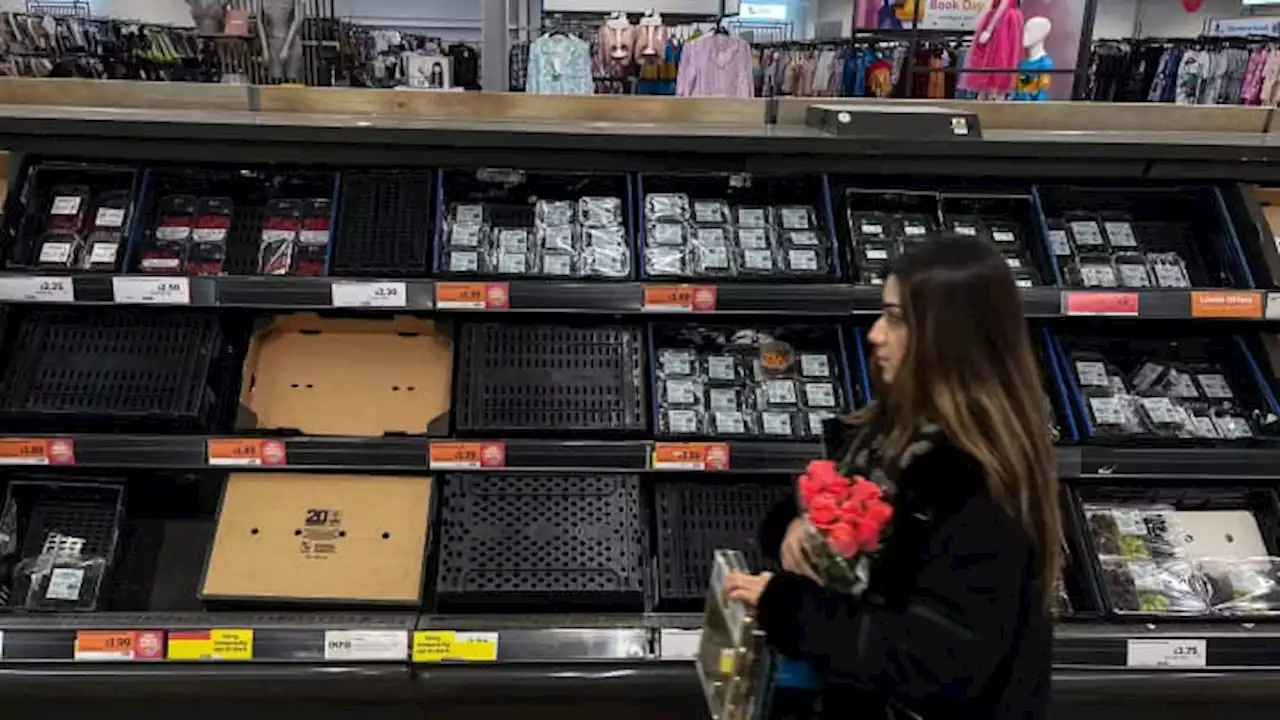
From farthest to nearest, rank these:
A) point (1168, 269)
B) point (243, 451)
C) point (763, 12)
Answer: point (763, 12), point (1168, 269), point (243, 451)

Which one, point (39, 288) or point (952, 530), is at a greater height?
point (39, 288)

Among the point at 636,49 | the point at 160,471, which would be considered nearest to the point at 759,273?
the point at 160,471

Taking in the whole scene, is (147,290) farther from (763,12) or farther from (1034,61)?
(763,12)

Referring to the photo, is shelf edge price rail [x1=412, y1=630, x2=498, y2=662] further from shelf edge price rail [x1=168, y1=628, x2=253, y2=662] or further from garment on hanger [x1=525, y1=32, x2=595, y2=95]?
garment on hanger [x1=525, y1=32, x2=595, y2=95]

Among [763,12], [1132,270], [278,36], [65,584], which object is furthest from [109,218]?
[763,12]

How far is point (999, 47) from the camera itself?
18.4 feet

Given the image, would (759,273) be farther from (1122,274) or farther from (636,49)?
(636,49)

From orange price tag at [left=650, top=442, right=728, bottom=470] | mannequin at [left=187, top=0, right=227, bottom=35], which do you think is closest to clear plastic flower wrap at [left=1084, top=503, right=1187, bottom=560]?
orange price tag at [left=650, top=442, right=728, bottom=470]

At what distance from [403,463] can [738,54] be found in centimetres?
439

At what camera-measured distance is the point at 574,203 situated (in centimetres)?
247

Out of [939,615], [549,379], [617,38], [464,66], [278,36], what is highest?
[464,66]

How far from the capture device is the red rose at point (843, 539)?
3.75ft

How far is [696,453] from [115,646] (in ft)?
4.04

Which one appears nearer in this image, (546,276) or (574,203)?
(546,276)
